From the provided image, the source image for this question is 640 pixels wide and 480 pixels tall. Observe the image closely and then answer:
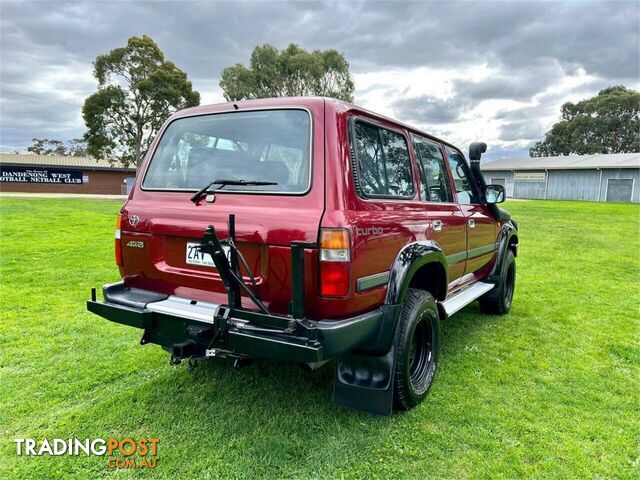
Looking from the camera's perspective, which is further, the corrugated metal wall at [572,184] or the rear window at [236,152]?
the corrugated metal wall at [572,184]

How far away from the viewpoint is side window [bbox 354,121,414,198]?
2.70 m

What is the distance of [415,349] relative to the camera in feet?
10.6

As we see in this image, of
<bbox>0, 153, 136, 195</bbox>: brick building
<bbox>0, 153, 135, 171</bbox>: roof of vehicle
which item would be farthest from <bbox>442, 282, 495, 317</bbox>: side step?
<bbox>0, 153, 135, 171</bbox>: roof of vehicle

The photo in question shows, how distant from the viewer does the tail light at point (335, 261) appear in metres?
2.29

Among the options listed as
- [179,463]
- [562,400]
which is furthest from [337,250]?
[562,400]

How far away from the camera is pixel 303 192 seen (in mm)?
2467

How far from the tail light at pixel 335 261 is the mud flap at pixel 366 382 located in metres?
0.61

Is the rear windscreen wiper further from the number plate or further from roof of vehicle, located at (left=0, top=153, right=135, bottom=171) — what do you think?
roof of vehicle, located at (left=0, top=153, right=135, bottom=171)

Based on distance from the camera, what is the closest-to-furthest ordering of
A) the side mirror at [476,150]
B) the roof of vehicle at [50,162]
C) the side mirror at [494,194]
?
the side mirror at [476,150]
the side mirror at [494,194]
the roof of vehicle at [50,162]

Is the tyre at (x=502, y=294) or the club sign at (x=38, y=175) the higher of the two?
the club sign at (x=38, y=175)

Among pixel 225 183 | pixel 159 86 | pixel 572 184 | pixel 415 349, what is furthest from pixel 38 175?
pixel 572 184

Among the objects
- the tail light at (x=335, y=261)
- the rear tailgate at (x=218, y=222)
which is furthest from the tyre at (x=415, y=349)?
the rear tailgate at (x=218, y=222)

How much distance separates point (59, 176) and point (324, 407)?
4344 cm

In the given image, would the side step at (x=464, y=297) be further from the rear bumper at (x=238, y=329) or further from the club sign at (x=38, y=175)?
the club sign at (x=38, y=175)
